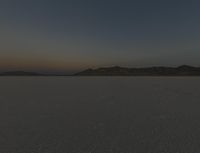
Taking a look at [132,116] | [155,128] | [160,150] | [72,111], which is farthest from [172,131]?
[72,111]

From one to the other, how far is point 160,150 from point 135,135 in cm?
80

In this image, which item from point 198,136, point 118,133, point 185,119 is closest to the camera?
point 198,136

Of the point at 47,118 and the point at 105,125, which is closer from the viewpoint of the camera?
the point at 105,125

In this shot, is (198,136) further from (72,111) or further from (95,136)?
(72,111)

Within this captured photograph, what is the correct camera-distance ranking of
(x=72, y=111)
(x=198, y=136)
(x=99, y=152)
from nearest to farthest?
(x=99, y=152) → (x=198, y=136) → (x=72, y=111)

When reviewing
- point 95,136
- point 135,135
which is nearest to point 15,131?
point 95,136

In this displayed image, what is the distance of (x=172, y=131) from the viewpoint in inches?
157

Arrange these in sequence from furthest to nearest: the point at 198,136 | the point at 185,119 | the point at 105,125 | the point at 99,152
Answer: the point at 185,119 → the point at 105,125 → the point at 198,136 → the point at 99,152

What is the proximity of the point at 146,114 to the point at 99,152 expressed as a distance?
2931 mm

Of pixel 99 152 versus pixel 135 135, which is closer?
pixel 99 152

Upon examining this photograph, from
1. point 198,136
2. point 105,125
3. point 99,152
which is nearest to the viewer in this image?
point 99,152

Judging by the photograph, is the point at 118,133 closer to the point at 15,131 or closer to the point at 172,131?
the point at 172,131

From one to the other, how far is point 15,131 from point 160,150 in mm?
2977

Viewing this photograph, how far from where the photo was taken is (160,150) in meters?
3.01
